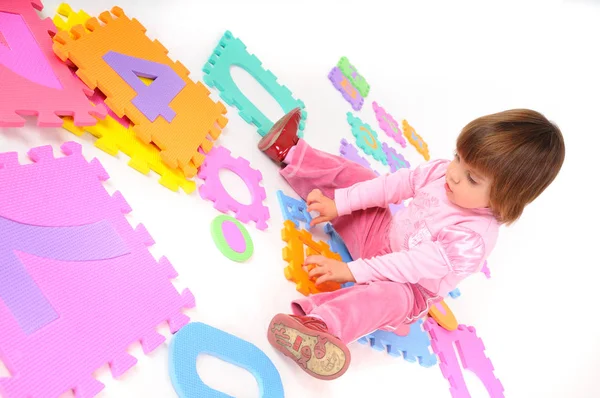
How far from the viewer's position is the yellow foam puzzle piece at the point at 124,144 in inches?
31.4

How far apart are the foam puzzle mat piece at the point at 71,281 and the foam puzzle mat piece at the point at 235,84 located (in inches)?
17.8

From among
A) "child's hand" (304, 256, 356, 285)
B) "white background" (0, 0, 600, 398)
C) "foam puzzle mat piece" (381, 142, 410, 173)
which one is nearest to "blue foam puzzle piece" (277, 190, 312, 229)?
"white background" (0, 0, 600, 398)

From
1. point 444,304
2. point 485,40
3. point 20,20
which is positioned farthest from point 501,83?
point 20,20

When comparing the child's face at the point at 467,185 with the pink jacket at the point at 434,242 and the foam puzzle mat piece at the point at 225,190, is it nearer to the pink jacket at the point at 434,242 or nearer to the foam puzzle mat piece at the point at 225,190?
the pink jacket at the point at 434,242

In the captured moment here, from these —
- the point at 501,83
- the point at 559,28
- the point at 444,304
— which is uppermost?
the point at 559,28

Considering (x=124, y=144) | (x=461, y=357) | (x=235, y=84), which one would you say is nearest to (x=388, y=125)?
(x=235, y=84)

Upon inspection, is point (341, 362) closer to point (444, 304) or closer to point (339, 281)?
point (339, 281)

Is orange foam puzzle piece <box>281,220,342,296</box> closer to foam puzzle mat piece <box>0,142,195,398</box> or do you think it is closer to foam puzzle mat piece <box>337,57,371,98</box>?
foam puzzle mat piece <box>0,142,195,398</box>

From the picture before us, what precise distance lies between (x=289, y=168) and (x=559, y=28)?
2.36 meters

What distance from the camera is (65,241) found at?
0.64 m

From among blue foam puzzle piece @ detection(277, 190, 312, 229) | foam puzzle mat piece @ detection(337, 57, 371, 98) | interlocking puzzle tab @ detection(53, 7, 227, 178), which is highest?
foam puzzle mat piece @ detection(337, 57, 371, 98)

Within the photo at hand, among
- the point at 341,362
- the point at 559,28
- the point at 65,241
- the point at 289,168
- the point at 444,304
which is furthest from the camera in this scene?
the point at 559,28

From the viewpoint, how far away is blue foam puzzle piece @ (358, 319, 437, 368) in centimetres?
97

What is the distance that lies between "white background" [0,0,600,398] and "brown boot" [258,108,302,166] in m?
0.03
